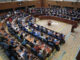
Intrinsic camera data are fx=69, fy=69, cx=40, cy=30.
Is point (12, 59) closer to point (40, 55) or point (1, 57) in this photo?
point (1, 57)

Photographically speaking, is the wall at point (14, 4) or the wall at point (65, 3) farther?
the wall at point (65, 3)

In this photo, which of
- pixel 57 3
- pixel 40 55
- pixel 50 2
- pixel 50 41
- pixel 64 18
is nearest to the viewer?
pixel 40 55

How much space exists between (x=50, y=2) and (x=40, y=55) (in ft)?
58.6

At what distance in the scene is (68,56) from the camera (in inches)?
227

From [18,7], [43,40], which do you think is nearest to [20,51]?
[43,40]

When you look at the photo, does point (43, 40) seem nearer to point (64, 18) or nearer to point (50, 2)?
point (64, 18)

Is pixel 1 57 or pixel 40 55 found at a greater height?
pixel 40 55

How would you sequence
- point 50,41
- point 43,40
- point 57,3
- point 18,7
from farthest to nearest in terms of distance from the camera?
point 57,3 < point 18,7 < point 43,40 < point 50,41

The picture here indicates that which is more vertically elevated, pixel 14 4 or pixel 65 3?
pixel 65 3

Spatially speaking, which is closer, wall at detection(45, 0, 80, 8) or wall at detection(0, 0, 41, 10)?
wall at detection(0, 0, 41, 10)

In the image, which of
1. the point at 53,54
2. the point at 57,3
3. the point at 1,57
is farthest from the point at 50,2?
the point at 1,57

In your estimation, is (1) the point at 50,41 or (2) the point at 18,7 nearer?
(1) the point at 50,41

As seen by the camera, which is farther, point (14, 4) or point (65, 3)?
point (65, 3)

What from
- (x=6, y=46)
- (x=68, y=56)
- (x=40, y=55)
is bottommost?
(x=68, y=56)
